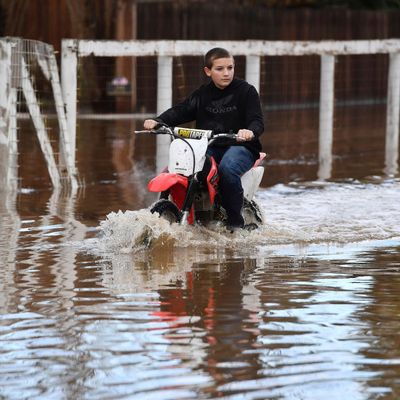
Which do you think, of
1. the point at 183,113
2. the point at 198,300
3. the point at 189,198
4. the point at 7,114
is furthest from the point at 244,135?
the point at 7,114

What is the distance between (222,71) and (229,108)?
1.02 ft

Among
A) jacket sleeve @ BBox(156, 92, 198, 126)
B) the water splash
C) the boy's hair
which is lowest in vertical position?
the water splash

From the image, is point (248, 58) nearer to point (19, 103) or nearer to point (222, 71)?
point (19, 103)

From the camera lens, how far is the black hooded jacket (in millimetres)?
11305

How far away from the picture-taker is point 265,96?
1147 inches

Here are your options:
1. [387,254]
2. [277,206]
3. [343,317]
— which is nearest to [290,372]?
[343,317]

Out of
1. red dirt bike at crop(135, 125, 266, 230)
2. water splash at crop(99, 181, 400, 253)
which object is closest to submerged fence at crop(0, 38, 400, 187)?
water splash at crop(99, 181, 400, 253)

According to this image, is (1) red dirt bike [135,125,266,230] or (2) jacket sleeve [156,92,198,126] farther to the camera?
(2) jacket sleeve [156,92,198,126]

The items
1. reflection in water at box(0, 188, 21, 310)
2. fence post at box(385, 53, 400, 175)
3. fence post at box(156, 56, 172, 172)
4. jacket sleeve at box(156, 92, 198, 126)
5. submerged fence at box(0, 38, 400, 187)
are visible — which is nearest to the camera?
reflection in water at box(0, 188, 21, 310)

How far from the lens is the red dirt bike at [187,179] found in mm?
10812

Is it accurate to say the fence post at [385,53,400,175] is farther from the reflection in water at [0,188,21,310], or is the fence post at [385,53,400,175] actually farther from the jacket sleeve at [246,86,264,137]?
the jacket sleeve at [246,86,264,137]

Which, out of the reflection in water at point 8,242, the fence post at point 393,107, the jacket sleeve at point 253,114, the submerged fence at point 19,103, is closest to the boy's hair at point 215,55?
the jacket sleeve at point 253,114

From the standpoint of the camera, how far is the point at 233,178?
10992 mm

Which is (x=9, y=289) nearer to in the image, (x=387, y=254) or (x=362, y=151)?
(x=387, y=254)
